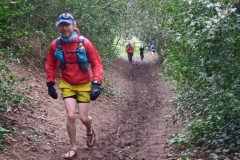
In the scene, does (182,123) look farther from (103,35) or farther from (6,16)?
(103,35)

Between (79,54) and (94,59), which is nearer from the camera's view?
(79,54)

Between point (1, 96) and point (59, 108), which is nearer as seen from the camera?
point (1, 96)

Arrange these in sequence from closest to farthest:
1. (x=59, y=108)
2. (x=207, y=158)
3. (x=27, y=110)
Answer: (x=207, y=158)
(x=27, y=110)
(x=59, y=108)

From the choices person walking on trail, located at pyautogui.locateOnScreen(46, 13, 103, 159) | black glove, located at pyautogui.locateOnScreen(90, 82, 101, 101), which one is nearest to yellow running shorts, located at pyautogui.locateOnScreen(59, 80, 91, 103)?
person walking on trail, located at pyautogui.locateOnScreen(46, 13, 103, 159)

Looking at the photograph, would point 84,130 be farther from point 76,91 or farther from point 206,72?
point 206,72

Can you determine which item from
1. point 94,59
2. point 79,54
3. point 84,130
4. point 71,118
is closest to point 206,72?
point 94,59

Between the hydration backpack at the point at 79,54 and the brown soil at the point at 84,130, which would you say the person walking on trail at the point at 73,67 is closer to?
the hydration backpack at the point at 79,54

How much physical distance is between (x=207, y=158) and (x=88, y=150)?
208cm

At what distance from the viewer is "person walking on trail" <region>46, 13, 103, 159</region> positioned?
19.5 feet

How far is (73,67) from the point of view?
19.9 feet

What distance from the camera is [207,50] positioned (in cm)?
545

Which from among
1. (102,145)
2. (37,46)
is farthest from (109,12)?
(102,145)

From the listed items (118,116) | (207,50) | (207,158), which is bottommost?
(118,116)

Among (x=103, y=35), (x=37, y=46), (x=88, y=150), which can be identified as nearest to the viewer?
(x=88, y=150)
